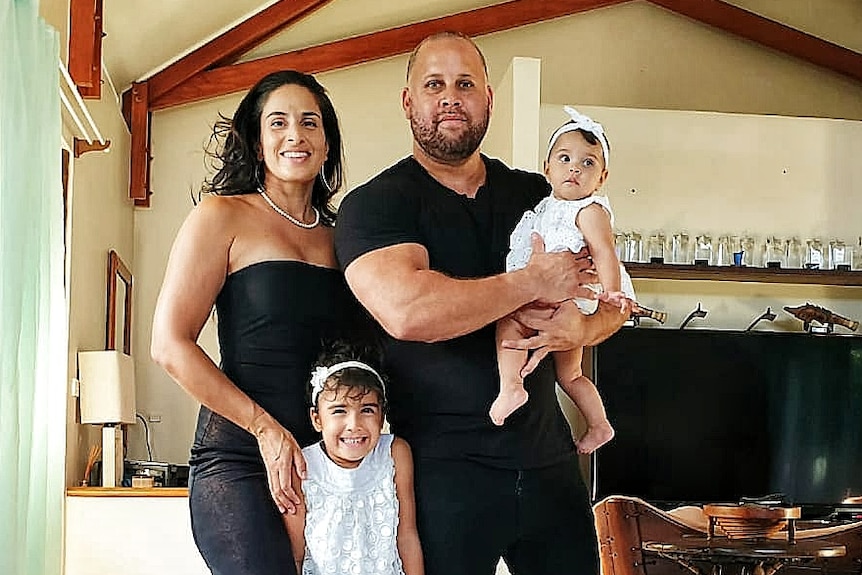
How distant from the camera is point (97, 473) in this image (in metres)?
6.32

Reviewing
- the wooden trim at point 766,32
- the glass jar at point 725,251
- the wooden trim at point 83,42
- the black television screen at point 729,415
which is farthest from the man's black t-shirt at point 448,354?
the wooden trim at point 766,32

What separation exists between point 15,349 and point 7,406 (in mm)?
171

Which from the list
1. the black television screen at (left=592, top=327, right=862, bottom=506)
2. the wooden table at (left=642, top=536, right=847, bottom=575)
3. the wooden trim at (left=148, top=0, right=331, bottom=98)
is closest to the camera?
the wooden table at (left=642, top=536, right=847, bottom=575)

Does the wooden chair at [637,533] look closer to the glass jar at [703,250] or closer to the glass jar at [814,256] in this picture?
the glass jar at [703,250]

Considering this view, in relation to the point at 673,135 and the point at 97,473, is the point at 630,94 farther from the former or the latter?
the point at 97,473

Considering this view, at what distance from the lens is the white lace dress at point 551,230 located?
8.30 ft

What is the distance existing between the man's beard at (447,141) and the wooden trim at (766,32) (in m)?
5.77

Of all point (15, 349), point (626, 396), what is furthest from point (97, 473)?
point (15, 349)

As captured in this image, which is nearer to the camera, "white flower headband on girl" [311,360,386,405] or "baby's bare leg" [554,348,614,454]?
"white flower headband on girl" [311,360,386,405]

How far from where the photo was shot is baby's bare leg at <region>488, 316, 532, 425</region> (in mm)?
2404

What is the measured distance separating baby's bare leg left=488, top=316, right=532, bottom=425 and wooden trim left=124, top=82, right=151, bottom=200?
211 inches

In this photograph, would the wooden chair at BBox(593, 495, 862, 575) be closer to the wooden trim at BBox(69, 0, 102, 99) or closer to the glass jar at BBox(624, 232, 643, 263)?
the glass jar at BBox(624, 232, 643, 263)

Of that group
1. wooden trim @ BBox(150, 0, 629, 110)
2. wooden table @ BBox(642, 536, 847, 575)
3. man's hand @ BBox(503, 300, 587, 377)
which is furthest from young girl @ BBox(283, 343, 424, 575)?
wooden trim @ BBox(150, 0, 629, 110)

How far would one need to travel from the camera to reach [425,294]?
231cm
